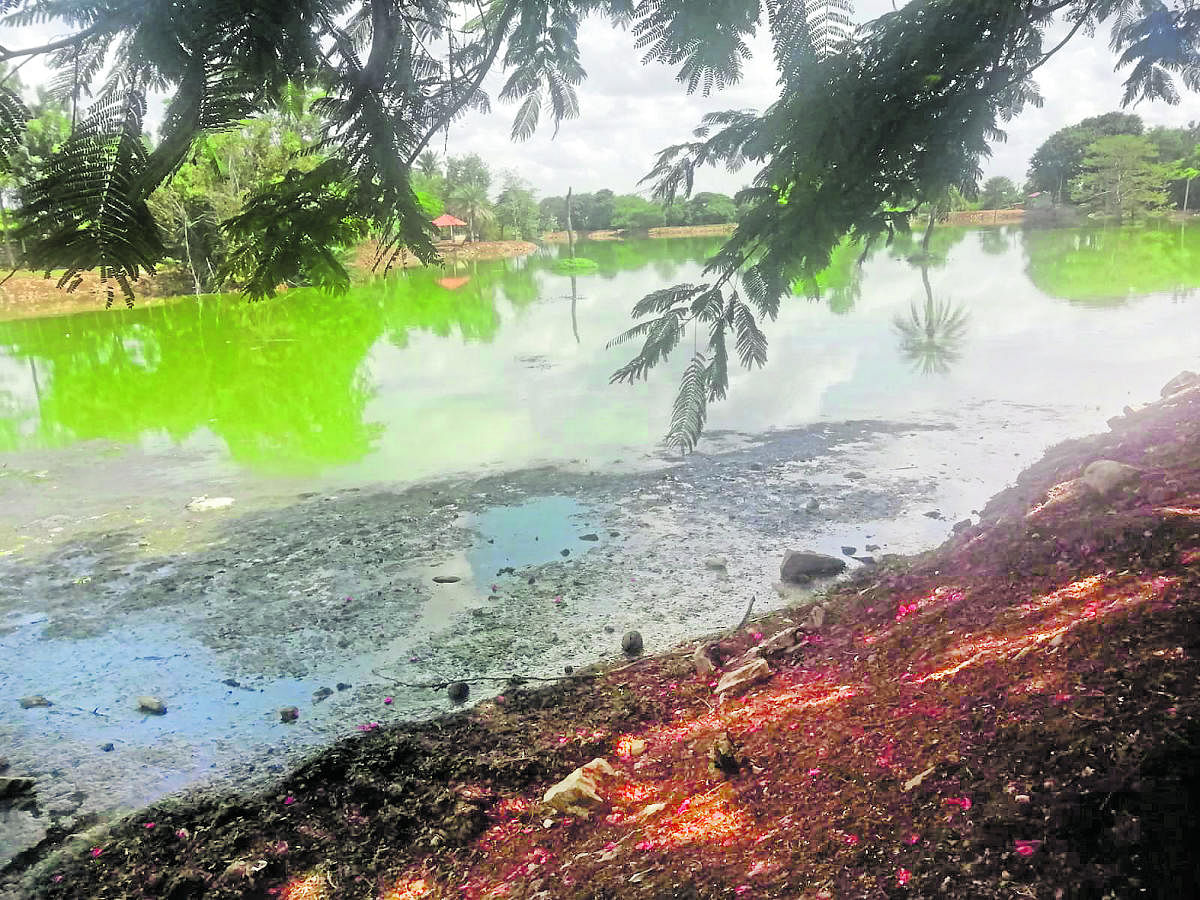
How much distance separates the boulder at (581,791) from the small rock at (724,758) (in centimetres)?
46

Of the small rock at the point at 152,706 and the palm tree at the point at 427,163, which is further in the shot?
the small rock at the point at 152,706

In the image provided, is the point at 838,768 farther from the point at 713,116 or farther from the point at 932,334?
the point at 932,334

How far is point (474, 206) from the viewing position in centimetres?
7819

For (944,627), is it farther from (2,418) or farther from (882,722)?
(2,418)

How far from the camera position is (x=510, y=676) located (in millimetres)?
4465

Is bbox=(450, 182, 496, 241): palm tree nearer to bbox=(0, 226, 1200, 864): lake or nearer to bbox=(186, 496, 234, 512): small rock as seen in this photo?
bbox=(0, 226, 1200, 864): lake

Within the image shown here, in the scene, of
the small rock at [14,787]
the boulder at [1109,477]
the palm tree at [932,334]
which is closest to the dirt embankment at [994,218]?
the palm tree at [932,334]

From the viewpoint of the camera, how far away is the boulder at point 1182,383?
885 cm

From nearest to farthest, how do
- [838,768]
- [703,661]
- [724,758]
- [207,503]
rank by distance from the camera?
[838,768]
[724,758]
[703,661]
[207,503]

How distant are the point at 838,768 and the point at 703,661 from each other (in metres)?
1.86

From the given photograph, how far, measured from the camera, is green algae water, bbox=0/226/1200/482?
9.83 m

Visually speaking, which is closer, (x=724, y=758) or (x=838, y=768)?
(x=838, y=768)

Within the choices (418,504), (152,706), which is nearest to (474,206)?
(418,504)

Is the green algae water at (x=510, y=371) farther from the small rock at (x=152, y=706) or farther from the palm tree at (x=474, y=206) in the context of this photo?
the palm tree at (x=474, y=206)
